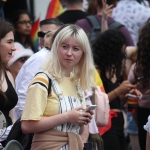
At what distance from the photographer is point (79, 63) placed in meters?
4.90

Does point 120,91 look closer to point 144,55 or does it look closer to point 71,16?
point 144,55

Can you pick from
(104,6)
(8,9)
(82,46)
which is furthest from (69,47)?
(8,9)

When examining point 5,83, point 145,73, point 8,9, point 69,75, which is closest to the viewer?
point 69,75

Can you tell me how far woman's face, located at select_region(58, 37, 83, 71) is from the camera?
4686 millimetres

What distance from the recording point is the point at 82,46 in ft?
15.6

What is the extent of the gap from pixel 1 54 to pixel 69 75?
0.81 meters

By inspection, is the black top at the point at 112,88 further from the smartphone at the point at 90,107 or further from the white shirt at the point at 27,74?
the smartphone at the point at 90,107

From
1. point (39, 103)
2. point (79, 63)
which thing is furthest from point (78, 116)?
point (79, 63)

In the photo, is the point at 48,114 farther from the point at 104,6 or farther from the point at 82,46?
the point at 104,6

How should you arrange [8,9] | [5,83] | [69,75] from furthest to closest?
[8,9]
[5,83]
[69,75]

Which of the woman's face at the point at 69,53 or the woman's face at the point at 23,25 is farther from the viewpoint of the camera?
the woman's face at the point at 23,25

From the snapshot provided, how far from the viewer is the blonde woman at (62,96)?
173 inches

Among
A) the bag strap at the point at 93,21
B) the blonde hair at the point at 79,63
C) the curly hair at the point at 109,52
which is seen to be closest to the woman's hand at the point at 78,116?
the blonde hair at the point at 79,63

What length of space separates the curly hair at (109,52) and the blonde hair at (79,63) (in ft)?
4.77
